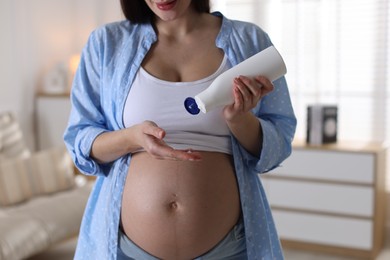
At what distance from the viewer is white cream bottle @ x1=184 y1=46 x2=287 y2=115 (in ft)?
3.34

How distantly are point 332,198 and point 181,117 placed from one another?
91.9 inches

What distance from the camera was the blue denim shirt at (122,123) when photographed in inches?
45.8

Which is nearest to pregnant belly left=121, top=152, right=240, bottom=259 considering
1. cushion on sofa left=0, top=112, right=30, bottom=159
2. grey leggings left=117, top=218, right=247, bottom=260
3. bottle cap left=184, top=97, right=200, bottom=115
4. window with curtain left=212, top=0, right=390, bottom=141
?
grey leggings left=117, top=218, right=247, bottom=260

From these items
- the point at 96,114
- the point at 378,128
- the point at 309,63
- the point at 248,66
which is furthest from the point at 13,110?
the point at 248,66

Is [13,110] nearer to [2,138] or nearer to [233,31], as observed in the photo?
[2,138]

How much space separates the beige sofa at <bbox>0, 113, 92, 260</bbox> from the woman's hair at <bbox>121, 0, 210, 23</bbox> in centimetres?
169

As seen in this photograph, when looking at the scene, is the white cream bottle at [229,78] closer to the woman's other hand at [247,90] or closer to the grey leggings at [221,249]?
the woman's other hand at [247,90]

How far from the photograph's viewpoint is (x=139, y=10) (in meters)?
1.25

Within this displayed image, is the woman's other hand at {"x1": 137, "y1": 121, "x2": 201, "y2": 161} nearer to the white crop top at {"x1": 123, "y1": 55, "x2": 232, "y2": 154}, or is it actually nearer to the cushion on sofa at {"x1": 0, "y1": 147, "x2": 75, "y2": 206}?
the white crop top at {"x1": 123, "y1": 55, "x2": 232, "y2": 154}

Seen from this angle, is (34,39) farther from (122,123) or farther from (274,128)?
(274,128)

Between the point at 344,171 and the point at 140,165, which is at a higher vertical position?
the point at 140,165

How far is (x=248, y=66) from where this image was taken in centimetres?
104

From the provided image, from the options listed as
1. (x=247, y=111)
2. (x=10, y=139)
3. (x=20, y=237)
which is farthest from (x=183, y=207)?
(x=10, y=139)

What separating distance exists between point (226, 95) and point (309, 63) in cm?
273
